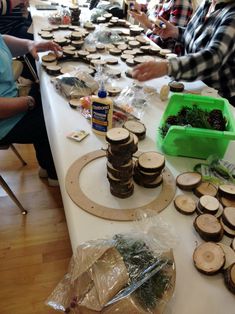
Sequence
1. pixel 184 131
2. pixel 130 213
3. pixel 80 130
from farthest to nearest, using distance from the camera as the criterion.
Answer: pixel 80 130 < pixel 184 131 < pixel 130 213

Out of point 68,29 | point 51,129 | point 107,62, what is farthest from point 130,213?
point 68,29

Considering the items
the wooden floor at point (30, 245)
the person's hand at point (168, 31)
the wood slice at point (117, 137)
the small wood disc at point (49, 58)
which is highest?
the wood slice at point (117, 137)

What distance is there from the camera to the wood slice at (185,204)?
0.76 meters

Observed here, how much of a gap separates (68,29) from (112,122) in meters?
1.31

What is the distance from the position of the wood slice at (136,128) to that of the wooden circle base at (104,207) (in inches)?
7.1

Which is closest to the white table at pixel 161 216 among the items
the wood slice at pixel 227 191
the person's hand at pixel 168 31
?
the wood slice at pixel 227 191

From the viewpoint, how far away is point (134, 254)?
0.58 m

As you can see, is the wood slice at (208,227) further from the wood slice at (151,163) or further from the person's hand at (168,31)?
the person's hand at (168,31)

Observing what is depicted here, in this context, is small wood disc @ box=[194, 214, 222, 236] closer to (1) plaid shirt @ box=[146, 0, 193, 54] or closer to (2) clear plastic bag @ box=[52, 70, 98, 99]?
(2) clear plastic bag @ box=[52, 70, 98, 99]

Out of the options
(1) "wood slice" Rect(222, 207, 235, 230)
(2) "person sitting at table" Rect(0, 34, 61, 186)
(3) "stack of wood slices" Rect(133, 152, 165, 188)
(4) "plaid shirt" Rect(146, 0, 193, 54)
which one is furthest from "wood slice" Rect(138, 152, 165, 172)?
(4) "plaid shirt" Rect(146, 0, 193, 54)

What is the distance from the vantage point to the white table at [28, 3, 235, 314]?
22.9 inches

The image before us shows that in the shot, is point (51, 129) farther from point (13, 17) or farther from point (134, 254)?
point (13, 17)

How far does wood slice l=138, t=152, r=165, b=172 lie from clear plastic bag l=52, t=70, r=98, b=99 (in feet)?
1.84

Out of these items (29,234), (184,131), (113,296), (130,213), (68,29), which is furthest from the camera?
(68,29)
